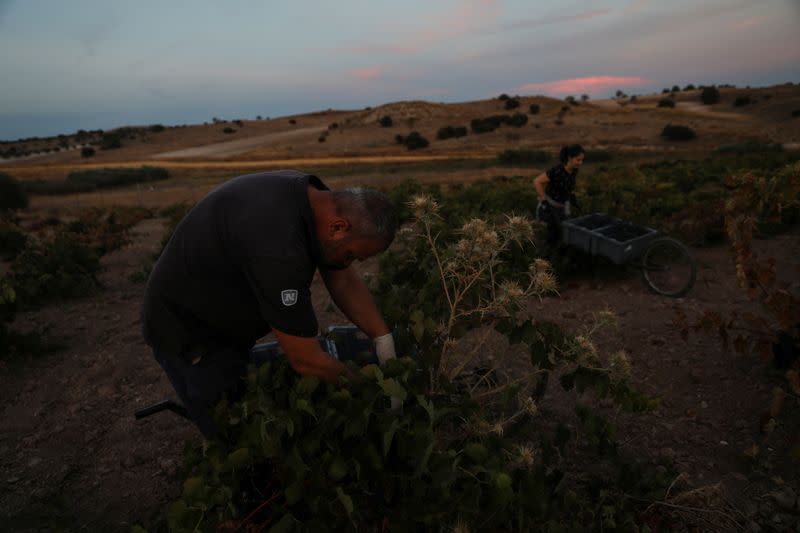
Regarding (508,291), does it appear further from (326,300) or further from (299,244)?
(326,300)

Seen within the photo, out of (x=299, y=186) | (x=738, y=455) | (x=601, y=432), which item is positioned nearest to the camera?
(x=299, y=186)

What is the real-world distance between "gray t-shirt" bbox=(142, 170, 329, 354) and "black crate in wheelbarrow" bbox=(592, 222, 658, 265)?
13.0 ft

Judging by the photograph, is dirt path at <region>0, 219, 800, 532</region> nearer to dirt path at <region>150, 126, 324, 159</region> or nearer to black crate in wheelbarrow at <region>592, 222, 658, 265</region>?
black crate in wheelbarrow at <region>592, 222, 658, 265</region>

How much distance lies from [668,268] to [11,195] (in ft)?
68.1

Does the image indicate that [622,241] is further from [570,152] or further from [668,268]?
[570,152]

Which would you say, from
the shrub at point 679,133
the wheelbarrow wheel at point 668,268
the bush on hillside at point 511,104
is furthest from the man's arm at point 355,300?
the bush on hillside at point 511,104

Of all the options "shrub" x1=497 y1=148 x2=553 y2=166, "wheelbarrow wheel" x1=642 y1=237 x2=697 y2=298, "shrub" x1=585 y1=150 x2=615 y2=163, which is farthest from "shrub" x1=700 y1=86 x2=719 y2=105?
"wheelbarrow wheel" x1=642 y1=237 x2=697 y2=298

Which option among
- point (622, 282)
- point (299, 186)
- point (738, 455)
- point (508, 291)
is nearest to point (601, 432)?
point (508, 291)

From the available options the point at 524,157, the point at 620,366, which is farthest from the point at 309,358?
the point at 524,157

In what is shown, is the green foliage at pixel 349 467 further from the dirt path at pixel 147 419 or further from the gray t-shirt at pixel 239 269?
the dirt path at pixel 147 419

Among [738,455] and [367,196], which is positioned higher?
[367,196]

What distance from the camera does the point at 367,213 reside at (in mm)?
1953

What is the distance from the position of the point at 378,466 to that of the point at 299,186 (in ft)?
3.58

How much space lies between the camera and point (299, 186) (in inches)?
77.8
